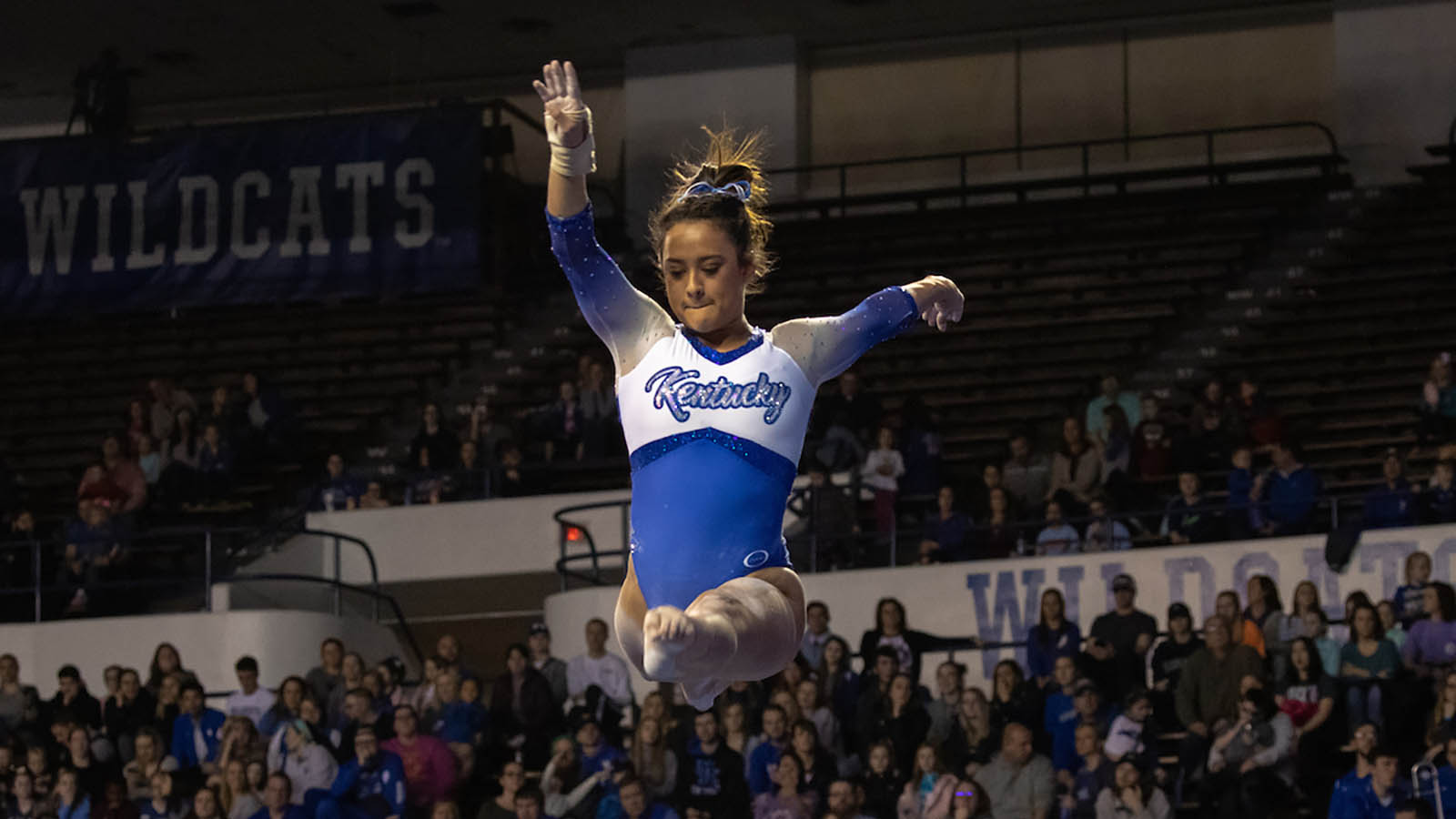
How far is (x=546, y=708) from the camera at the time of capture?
13.3 metres

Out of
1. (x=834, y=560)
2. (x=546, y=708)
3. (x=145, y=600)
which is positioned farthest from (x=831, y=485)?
(x=145, y=600)

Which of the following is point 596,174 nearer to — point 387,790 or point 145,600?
point 145,600

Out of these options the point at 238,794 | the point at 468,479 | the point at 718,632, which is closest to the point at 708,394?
the point at 718,632

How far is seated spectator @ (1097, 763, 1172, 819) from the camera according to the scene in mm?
11359

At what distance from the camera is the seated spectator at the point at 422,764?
13.0 m

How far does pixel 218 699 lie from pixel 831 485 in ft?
15.2

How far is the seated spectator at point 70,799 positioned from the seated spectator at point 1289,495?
24.2 ft

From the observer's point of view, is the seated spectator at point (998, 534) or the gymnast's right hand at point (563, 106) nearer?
the gymnast's right hand at point (563, 106)

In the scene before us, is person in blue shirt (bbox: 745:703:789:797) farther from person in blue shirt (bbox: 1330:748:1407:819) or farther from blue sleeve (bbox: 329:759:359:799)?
person in blue shirt (bbox: 1330:748:1407:819)

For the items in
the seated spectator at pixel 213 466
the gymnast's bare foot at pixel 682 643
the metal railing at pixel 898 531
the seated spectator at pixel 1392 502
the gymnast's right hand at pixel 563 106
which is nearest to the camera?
the gymnast's bare foot at pixel 682 643

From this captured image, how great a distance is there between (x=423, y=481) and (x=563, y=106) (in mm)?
11946

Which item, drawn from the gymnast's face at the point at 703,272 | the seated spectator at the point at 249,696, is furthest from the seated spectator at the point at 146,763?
the gymnast's face at the point at 703,272

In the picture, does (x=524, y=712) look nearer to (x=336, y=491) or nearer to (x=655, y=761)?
(x=655, y=761)

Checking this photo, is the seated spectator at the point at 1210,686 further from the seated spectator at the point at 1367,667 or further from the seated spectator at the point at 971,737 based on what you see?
the seated spectator at the point at 971,737
